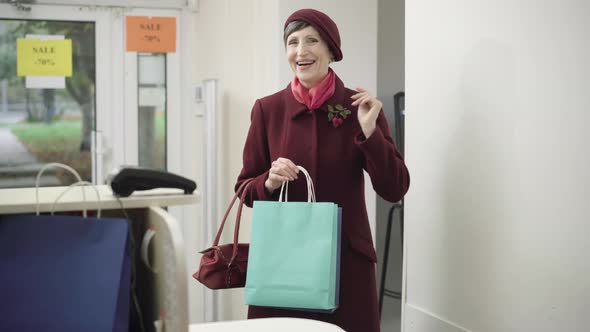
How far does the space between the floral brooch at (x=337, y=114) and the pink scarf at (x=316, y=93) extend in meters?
0.03

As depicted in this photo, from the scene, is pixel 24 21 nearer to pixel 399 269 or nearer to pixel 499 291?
pixel 399 269

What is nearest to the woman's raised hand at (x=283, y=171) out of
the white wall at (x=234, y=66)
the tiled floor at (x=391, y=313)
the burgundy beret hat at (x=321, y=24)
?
the burgundy beret hat at (x=321, y=24)

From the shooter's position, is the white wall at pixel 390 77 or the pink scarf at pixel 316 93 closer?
the pink scarf at pixel 316 93

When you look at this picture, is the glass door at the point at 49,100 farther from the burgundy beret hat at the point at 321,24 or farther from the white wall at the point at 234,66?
the burgundy beret hat at the point at 321,24

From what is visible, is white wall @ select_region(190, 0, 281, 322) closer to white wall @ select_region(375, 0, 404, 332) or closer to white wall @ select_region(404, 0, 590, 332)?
white wall @ select_region(375, 0, 404, 332)

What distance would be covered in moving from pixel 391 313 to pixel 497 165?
213 cm

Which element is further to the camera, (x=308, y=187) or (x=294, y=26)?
(x=294, y=26)

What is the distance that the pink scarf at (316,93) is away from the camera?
5.74ft

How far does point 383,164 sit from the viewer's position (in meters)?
1.64

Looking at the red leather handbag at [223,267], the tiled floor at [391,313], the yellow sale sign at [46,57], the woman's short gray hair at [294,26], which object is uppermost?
the yellow sale sign at [46,57]

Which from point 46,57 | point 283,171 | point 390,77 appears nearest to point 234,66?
point 390,77

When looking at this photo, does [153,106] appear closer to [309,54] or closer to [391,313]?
[391,313]

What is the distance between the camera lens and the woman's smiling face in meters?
1.74

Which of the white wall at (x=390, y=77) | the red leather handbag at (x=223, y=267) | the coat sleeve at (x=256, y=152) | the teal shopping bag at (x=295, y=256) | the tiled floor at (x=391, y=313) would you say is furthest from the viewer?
the tiled floor at (x=391, y=313)
